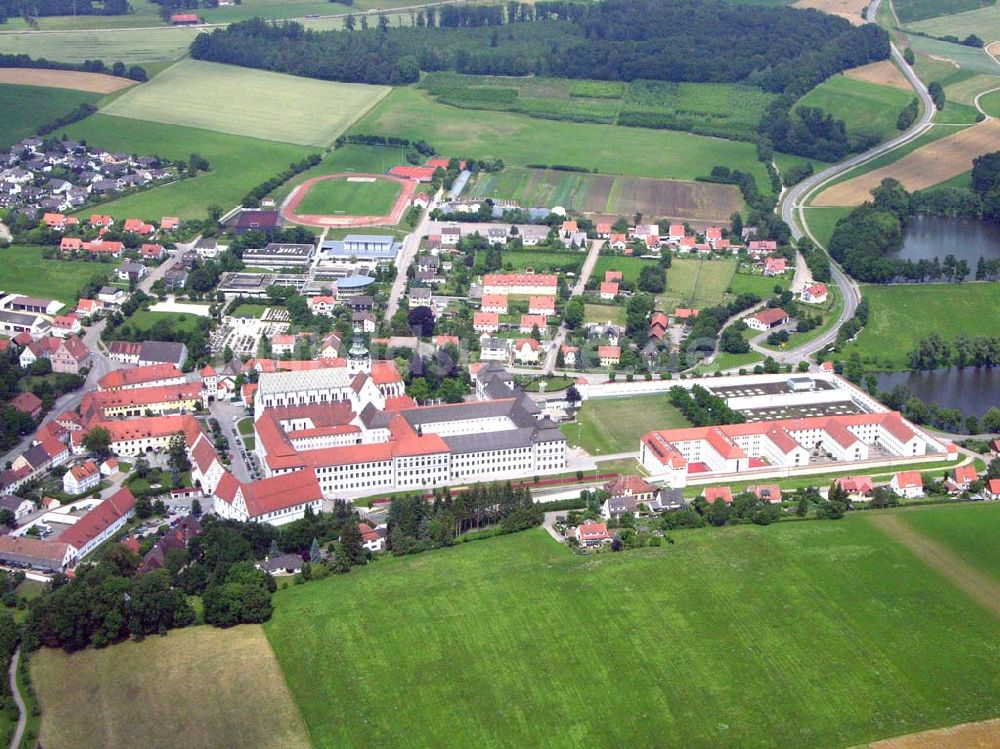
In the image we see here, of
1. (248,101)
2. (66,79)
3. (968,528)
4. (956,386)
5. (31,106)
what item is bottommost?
(956,386)

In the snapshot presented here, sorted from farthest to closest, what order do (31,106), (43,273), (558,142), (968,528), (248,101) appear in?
(248,101) < (31,106) < (558,142) < (43,273) < (968,528)

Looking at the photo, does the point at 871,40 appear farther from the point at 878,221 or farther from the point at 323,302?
the point at 323,302

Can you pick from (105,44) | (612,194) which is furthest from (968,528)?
(105,44)

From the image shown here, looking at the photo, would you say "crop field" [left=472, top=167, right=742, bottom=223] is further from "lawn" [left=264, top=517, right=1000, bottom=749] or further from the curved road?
"lawn" [left=264, top=517, right=1000, bottom=749]

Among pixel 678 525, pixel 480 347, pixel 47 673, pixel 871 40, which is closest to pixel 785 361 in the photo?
pixel 480 347

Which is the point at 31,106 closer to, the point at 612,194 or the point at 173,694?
the point at 612,194

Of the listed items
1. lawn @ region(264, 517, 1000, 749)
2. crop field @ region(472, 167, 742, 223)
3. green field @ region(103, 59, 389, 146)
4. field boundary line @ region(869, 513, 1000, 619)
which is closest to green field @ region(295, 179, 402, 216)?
crop field @ region(472, 167, 742, 223)
